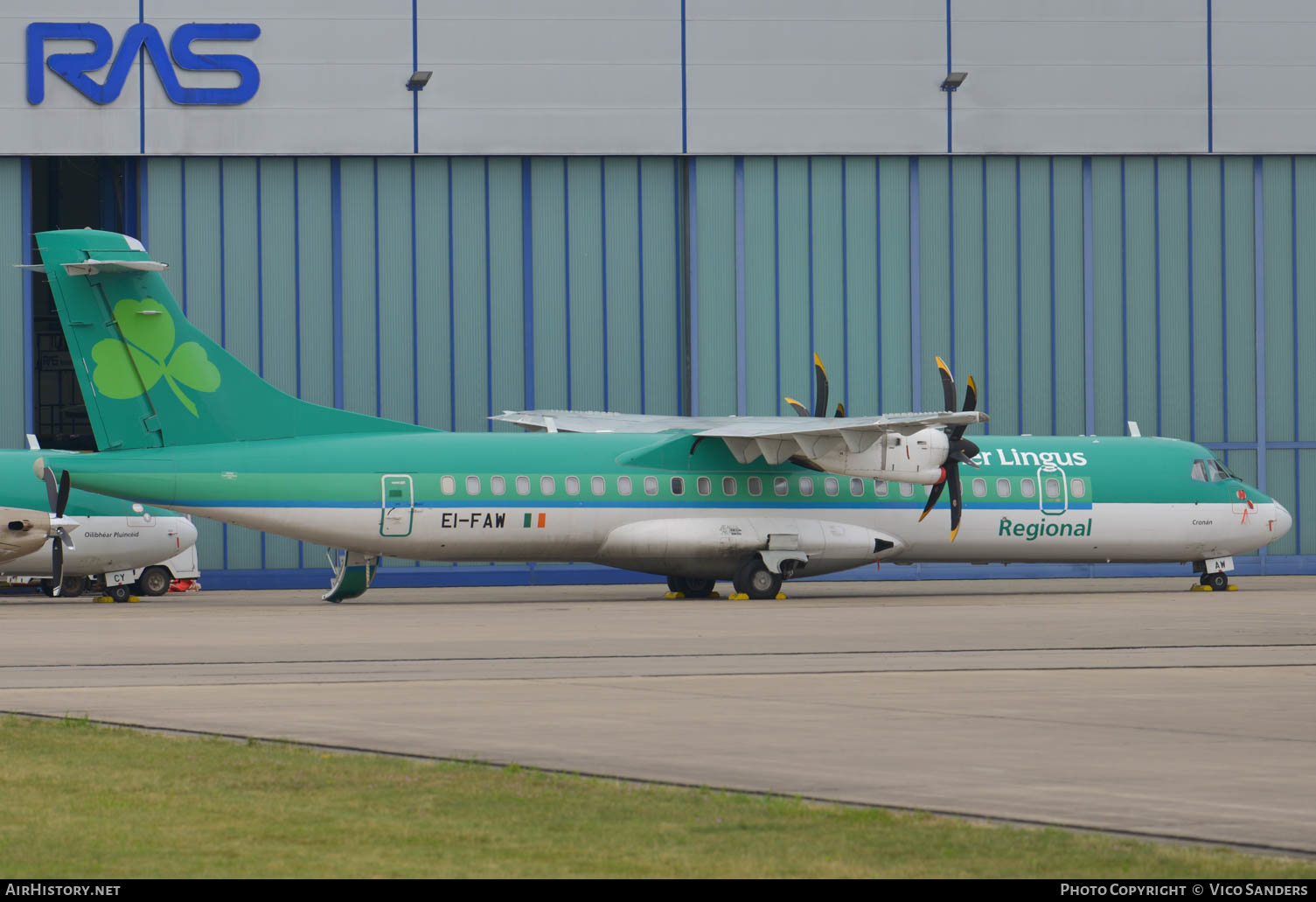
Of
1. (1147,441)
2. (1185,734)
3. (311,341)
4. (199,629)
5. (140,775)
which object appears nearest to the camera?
(140,775)

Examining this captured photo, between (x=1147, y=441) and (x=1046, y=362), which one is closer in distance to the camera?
(x=1147, y=441)

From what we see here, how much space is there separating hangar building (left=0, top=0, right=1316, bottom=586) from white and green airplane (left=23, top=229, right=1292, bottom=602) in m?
9.23

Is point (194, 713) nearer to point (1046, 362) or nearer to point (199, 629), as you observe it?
point (199, 629)

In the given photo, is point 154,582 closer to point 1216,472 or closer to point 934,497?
point 934,497

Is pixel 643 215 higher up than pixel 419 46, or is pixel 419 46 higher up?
pixel 419 46

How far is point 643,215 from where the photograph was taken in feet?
159

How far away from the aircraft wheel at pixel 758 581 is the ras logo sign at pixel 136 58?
2126 cm

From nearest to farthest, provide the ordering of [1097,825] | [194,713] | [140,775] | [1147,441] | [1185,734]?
[1097,825] → [140,775] → [1185,734] → [194,713] → [1147,441]

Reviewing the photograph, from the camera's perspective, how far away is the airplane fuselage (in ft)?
103

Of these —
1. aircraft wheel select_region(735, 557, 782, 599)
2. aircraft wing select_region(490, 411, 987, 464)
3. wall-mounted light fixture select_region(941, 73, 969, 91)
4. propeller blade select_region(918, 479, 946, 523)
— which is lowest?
aircraft wheel select_region(735, 557, 782, 599)

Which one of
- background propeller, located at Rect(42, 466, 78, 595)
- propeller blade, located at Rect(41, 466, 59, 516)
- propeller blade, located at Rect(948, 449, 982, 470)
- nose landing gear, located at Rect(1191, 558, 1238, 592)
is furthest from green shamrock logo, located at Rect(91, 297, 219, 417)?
nose landing gear, located at Rect(1191, 558, 1238, 592)

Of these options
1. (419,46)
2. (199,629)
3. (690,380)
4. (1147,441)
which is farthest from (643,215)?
(199,629)

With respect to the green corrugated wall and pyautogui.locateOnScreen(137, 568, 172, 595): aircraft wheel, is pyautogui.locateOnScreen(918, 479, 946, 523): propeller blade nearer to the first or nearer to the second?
pyautogui.locateOnScreen(137, 568, 172, 595): aircraft wheel

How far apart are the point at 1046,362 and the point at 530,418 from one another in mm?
17238
